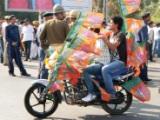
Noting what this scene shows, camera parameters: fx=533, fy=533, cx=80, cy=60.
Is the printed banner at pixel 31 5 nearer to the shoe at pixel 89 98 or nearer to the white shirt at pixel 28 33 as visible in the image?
the white shirt at pixel 28 33

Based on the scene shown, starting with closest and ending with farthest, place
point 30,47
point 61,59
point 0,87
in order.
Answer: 1. point 61,59
2. point 0,87
3. point 30,47

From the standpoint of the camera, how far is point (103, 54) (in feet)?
29.1

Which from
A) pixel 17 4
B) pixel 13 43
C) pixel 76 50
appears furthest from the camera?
pixel 17 4

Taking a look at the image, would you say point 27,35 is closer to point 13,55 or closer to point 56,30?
point 13,55

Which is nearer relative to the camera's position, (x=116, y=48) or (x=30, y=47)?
(x=116, y=48)

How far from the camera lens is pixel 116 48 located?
859 centimetres

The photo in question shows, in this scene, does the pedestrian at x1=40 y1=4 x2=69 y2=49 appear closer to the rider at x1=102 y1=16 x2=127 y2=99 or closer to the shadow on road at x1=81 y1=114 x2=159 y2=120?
the rider at x1=102 y1=16 x2=127 y2=99

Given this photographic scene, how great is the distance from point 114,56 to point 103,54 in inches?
7.5

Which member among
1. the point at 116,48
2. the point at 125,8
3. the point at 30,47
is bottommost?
the point at 30,47

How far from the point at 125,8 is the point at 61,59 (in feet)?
5.89

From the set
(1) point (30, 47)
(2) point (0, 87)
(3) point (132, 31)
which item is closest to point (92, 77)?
(3) point (132, 31)

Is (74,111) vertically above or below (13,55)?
below

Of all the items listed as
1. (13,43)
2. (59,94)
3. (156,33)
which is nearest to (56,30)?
(59,94)

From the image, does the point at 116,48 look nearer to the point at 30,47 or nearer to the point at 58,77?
the point at 58,77
